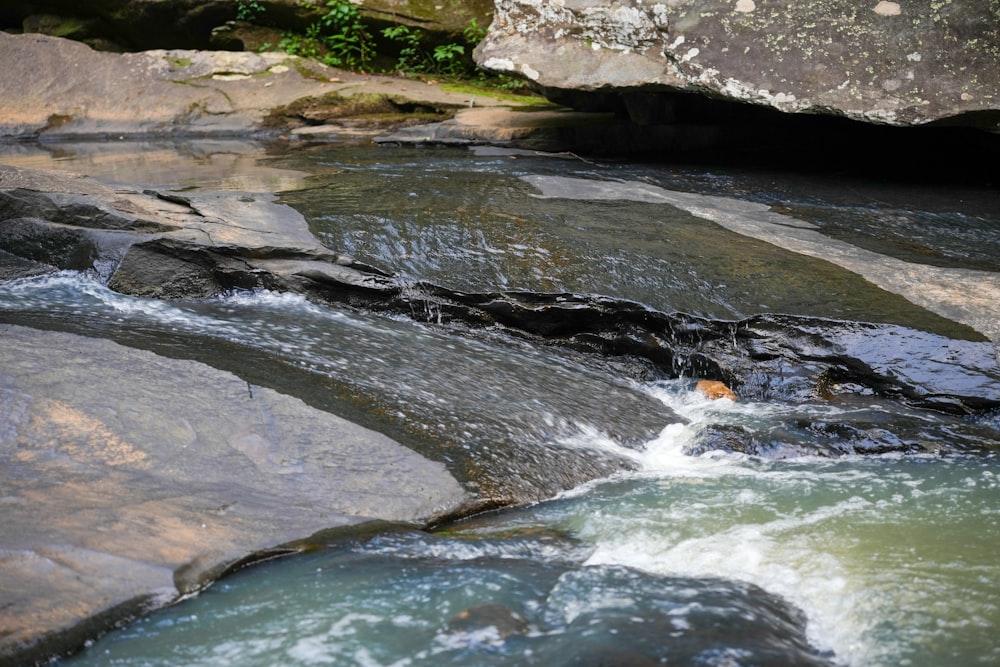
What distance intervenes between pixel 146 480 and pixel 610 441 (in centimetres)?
153

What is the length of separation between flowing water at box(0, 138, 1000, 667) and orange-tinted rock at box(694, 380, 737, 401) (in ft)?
0.15

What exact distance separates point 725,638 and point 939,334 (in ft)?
6.93

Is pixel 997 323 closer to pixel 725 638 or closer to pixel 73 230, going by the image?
pixel 725 638

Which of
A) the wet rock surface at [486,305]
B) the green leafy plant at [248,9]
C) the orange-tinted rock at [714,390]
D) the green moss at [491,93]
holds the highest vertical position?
the green leafy plant at [248,9]

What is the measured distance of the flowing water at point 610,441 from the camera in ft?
6.53

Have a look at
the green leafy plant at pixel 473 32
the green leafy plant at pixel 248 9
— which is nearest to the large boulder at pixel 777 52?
the green leafy plant at pixel 473 32

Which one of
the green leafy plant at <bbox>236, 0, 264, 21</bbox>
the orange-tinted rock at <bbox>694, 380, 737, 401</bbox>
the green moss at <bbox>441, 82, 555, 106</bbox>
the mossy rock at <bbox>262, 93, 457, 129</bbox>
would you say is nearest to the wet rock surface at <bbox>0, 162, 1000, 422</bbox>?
the orange-tinted rock at <bbox>694, 380, 737, 401</bbox>

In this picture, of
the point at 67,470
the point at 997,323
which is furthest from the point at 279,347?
the point at 997,323

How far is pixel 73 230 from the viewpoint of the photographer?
428cm

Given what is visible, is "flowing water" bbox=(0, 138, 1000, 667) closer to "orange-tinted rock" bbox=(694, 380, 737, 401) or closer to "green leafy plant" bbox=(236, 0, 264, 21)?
"orange-tinted rock" bbox=(694, 380, 737, 401)

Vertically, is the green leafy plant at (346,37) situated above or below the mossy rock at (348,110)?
above

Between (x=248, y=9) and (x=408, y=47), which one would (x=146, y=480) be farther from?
(x=248, y=9)

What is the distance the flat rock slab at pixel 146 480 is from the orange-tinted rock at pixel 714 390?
1.29 metres

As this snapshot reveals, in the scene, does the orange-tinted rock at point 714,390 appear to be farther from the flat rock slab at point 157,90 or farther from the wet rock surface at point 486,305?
the flat rock slab at point 157,90
